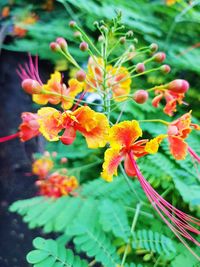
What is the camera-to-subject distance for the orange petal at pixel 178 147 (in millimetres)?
1092

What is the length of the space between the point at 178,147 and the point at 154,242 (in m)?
0.37

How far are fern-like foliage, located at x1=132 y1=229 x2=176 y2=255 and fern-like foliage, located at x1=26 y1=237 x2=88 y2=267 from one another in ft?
0.71

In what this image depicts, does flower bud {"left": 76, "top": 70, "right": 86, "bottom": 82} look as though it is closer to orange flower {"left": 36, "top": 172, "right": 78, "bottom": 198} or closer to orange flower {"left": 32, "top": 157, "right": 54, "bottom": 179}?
orange flower {"left": 36, "top": 172, "right": 78, "bottom": 198}

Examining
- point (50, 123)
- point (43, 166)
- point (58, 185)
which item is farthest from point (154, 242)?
point (43, 166)

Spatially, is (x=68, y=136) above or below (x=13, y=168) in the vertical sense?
above

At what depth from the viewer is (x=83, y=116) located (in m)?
1.05

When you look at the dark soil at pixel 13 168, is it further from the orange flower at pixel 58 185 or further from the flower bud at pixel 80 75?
the flower bud at pixel 80 75

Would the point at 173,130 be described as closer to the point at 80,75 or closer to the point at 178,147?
the point at 178,147

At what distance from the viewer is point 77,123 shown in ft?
3.48

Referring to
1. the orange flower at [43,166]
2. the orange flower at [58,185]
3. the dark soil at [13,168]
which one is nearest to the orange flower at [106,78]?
the orange flower at [58,185]

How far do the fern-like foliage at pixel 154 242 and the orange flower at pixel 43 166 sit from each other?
0.93 metres

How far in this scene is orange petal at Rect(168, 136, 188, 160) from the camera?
1.09 metres

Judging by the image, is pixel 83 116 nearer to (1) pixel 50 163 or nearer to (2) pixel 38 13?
(1) pixel 50 163

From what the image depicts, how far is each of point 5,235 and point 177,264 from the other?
1841 mm
